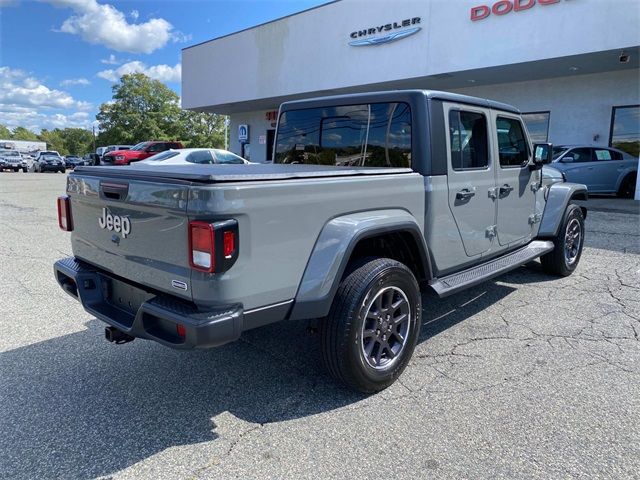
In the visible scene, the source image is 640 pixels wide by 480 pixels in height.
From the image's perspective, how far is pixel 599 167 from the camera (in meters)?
14.0

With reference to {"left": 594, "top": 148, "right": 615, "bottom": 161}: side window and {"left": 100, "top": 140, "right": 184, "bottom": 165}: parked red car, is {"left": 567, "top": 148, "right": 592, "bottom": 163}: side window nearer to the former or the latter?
{"left": 594, "top": 148, "right": 615, "bottom": 161}: side window

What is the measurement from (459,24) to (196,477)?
1728 centimetres

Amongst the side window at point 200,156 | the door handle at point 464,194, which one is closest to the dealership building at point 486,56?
the side window at point 200,156

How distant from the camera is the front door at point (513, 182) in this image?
4.32 metres

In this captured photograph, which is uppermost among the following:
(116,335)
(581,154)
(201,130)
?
(201,130)

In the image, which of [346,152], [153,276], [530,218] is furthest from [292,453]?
[530,218]

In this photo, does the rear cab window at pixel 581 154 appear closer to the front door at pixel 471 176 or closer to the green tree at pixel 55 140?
the front door at pixel 471 176

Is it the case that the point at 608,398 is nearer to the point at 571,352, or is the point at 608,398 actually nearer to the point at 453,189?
the point at 571,352

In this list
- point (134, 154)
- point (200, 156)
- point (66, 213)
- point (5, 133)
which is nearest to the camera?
point (66, 213)

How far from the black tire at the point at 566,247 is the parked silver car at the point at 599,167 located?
864 centimetres

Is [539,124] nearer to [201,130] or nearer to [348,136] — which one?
[348,136]

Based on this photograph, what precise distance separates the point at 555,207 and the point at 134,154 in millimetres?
25053

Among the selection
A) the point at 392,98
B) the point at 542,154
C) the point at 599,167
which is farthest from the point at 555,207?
the point at 599,167

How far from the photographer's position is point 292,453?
2.45 metres
